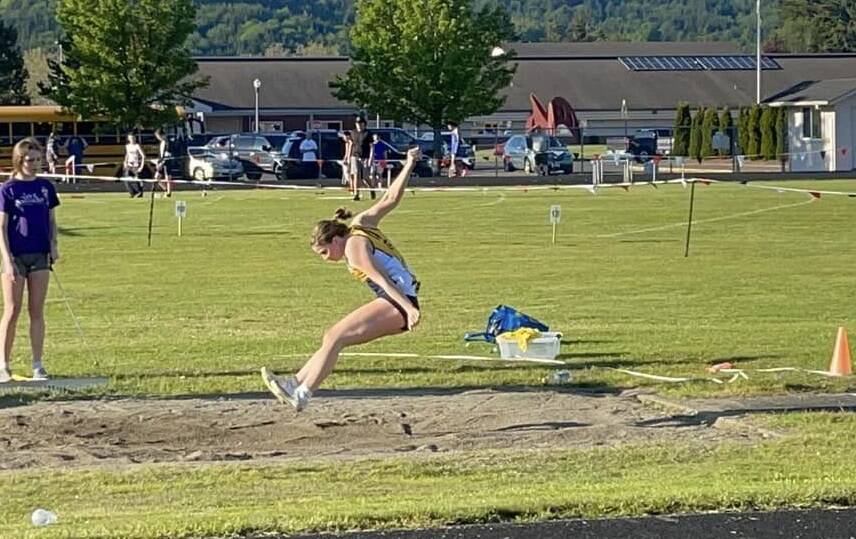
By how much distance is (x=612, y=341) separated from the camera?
52.6ft

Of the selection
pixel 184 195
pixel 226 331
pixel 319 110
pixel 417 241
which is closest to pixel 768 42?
pixel 319 110

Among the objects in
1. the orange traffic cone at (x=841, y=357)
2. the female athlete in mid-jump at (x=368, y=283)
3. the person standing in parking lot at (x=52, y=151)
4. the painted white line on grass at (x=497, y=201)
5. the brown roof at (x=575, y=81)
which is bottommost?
the orange traffic cone at (x=841, y=357)

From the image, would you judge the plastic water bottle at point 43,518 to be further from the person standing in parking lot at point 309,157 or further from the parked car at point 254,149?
the person standing in parking lot at point 309,157

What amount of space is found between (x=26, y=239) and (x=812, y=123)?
59.6 m

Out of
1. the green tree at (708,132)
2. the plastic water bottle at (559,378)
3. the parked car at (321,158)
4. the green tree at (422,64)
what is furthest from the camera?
the green tree at (708,132)

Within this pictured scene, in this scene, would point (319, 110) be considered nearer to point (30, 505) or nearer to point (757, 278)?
point (757, 278)

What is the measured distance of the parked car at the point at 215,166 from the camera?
185ft

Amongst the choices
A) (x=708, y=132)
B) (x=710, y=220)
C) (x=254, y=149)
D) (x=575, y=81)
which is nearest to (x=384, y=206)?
(x=710, y=220)

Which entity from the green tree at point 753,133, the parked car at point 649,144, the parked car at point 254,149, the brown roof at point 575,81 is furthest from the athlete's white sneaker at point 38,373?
the brown roof at point 575,81

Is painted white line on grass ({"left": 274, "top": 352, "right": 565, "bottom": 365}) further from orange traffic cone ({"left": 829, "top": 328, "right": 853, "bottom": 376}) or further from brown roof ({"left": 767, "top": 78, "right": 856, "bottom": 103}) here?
brown roof ({"left": 767, "top": 78, "right": 856, "bottom": 103})

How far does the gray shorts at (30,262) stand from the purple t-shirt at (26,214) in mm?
32

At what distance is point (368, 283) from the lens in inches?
425

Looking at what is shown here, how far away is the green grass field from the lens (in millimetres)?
8492

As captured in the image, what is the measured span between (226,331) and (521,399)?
570 centimetres
